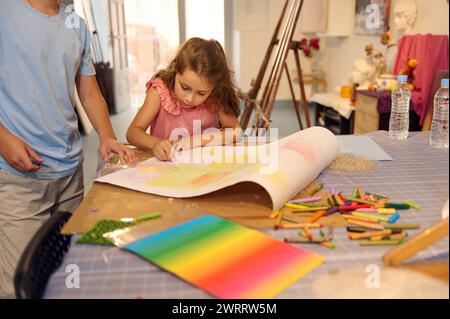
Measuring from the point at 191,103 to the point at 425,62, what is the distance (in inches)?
83.1

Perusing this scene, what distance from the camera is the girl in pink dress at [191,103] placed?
4.26 feet

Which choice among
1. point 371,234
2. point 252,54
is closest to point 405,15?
point 252,54

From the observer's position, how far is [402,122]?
150 cm

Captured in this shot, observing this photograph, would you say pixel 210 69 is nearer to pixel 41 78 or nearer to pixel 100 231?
pixel 41 78

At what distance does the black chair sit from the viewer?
0.55 metres

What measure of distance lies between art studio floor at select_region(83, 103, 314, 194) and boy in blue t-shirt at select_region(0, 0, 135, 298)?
181cm

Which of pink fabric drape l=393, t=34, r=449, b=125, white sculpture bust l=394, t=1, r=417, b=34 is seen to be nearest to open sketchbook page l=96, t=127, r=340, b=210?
pink fabric drape l=393, t=34, r=449, b=125

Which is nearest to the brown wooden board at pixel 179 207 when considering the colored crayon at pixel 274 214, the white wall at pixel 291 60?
the colored crayon at pixel 274 214

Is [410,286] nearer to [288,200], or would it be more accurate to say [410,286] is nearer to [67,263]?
[288,200]

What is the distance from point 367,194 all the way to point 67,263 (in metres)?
A: 0.58

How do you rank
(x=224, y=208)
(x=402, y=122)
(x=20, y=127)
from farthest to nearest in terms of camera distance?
(x=402, y=122)
(x=20, y=127)
(x=224, y=208)

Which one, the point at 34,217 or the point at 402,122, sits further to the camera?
the point at 402,122

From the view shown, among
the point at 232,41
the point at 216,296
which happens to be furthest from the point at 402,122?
the point at 232,41

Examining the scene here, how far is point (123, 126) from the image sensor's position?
475cm
